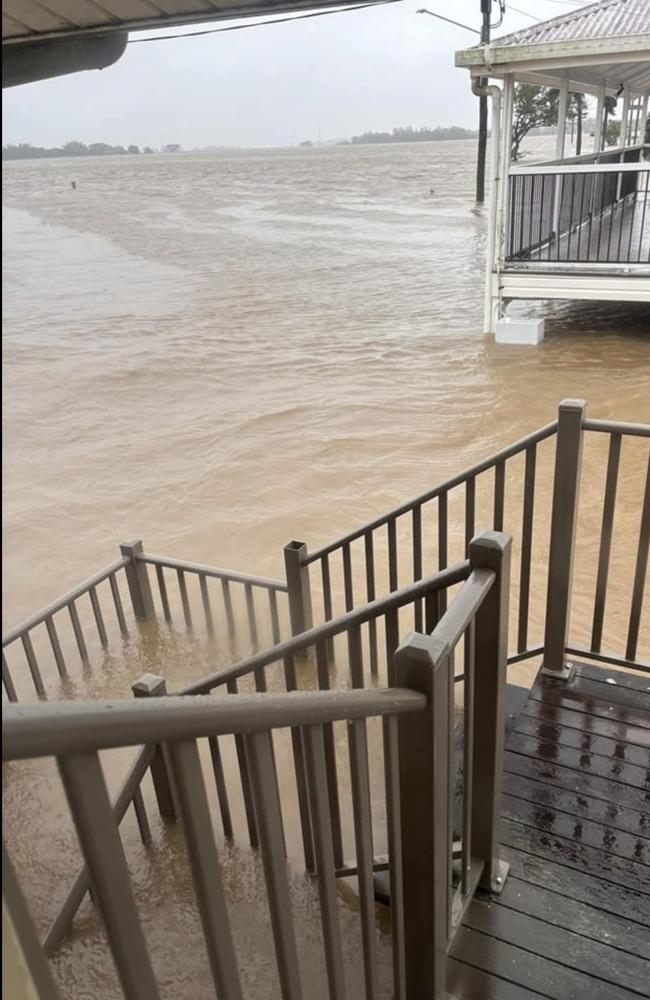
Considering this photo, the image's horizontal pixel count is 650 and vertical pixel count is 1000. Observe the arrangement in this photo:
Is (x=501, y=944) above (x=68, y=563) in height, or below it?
→ above

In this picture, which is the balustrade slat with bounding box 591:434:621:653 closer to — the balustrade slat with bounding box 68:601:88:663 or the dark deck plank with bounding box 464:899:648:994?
the dark deck plank with bounding box 464:899:648:994

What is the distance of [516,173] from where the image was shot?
30.1ft

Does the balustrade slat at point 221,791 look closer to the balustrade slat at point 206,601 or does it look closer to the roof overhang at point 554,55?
the balustrade slat at point 206,601

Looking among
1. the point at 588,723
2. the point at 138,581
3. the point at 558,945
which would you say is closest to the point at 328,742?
the point at 558,945

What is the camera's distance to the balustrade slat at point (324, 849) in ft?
3.67

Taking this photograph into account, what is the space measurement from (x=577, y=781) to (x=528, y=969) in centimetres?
72

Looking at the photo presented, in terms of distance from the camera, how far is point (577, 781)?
254 centimetres

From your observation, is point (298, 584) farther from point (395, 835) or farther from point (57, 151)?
point (57, 151)

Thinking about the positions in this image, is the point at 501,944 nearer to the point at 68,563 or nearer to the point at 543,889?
the point at 543,889

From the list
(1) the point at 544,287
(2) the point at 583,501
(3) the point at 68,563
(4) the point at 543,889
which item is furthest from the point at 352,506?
(4) the point at 543,889

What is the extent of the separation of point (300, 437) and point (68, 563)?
3567 mm

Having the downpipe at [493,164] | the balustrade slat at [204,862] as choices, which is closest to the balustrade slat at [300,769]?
the balustrade slat at [204,862]

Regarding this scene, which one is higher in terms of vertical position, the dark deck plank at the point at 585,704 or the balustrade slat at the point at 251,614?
the dark deck plank at the point at 585,704

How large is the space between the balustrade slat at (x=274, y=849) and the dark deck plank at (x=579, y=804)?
5.07 ft
